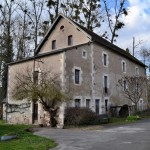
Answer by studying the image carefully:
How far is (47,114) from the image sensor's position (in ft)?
82.4


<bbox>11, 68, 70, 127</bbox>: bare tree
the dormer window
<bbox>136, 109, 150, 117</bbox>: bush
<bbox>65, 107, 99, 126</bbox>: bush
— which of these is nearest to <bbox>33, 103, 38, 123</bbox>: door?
<bbox>11, 68, 70, 127</bbox>: bare tree

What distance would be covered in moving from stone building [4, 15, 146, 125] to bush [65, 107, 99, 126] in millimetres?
615

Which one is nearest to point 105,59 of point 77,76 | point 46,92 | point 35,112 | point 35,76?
point 77,76

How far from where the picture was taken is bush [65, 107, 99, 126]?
920 inches

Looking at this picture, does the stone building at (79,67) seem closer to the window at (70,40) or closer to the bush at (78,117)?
the window at (70,40)

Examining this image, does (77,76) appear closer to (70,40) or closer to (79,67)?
(79,67)

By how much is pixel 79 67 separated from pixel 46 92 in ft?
15.5

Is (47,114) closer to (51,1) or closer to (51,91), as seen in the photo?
Result: (51,91)

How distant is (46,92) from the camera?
76.6 ft

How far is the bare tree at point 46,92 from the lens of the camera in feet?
77.0

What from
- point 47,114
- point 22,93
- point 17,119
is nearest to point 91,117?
point 47,114

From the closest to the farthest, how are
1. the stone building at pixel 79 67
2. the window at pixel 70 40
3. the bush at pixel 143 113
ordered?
the stone building at pixel 79 67
the window at pixel 70 40
the bush at pixel 143 113

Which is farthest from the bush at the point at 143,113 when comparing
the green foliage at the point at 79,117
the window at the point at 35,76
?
the window at the point at 35,76

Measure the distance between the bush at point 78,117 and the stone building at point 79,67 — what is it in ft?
2.02
